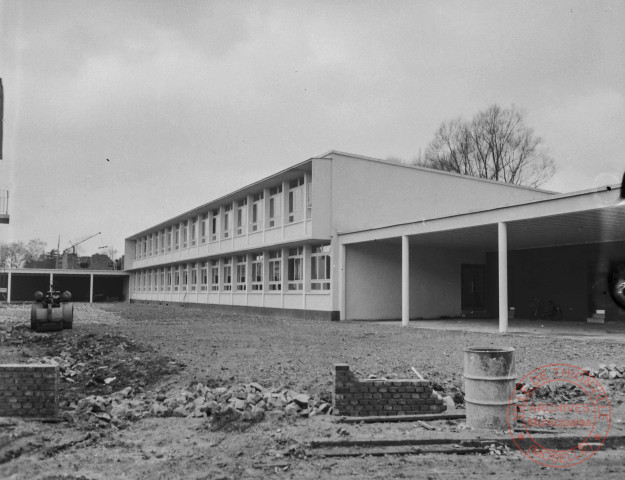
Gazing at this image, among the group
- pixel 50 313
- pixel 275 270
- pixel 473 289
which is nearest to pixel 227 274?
pixel 275 270

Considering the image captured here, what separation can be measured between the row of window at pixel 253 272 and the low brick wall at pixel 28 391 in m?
18.8

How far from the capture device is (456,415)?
709 centimetres

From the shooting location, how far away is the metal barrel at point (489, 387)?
650 cm

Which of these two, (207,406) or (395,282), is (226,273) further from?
(207,406)

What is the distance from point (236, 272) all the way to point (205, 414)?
1105 inches

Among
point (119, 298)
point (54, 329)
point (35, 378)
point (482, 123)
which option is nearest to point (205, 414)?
point (35, 378)

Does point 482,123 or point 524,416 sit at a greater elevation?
point 482,123

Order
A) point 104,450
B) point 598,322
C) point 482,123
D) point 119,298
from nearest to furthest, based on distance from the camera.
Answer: point 104,450 → point 598,322 → point 482,123 → point 119,298

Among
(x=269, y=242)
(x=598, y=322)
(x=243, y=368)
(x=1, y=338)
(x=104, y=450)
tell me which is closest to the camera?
(x=104, y=450)

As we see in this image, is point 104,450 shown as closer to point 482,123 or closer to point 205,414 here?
point 205,414

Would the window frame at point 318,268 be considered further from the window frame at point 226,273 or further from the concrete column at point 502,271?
the window frame at point 226,273

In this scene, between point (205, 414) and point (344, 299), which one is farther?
point (344, 299)

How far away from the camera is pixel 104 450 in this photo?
5953mm

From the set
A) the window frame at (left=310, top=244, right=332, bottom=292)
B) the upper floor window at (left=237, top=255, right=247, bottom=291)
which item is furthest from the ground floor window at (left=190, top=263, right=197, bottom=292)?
the window frame at (left=310, top=244, right=332, bottom=292)
